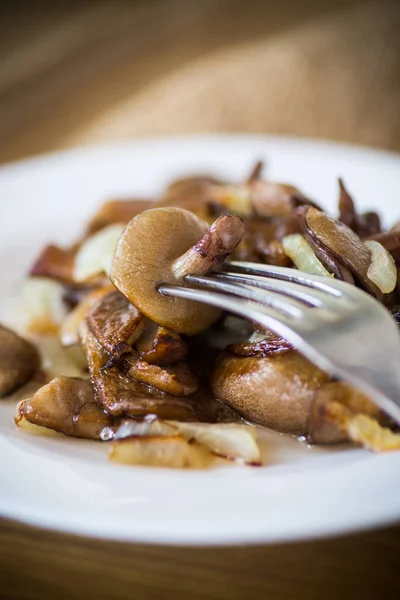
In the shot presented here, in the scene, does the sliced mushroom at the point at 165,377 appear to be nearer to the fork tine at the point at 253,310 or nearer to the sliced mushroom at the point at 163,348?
the sliced mushroom at the point at 163,348

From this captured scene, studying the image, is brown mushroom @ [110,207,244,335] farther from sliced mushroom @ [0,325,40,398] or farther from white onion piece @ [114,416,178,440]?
sliced mushroom @ [0,325,40,398]

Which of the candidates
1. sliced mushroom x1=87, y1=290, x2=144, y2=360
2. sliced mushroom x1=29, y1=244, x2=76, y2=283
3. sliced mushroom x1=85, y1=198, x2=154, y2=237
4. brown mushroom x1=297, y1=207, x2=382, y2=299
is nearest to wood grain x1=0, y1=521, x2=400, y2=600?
sliced mushroom x1=87, y1=290, x2=144, y2=360

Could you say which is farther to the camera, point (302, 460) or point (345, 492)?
point (302, 460)

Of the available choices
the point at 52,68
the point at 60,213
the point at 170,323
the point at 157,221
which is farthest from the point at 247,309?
the point at 52,68

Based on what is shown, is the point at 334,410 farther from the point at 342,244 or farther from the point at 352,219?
the point at 352,219

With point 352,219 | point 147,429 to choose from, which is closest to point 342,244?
point 352,219

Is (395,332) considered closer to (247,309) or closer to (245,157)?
(247,309)

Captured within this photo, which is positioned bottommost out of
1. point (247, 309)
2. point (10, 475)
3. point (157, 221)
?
point (10, 475)
